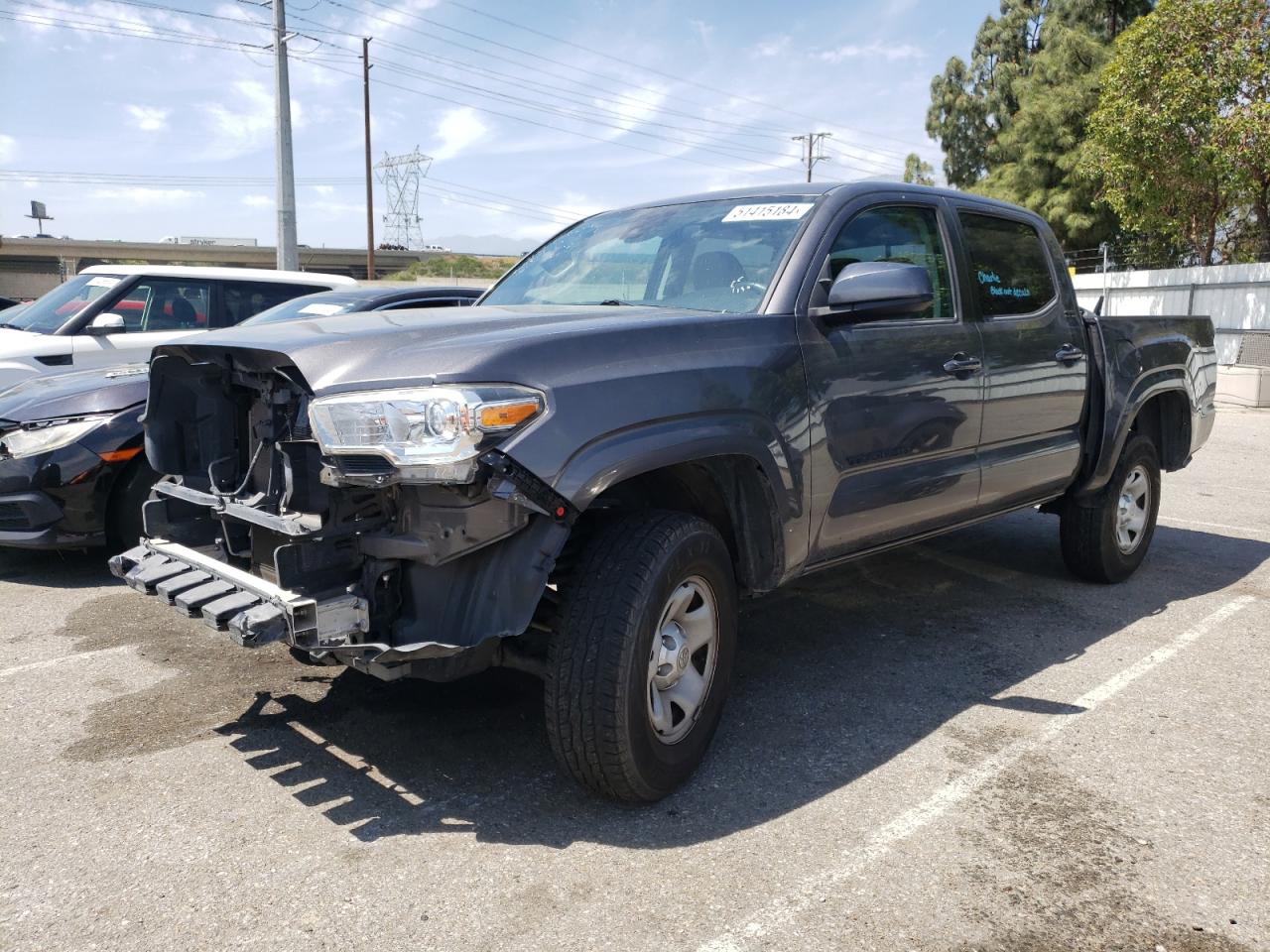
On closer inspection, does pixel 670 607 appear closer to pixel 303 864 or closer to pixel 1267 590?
pixel 303 864

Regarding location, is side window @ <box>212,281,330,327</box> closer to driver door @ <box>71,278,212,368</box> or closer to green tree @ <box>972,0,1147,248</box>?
driver door @ <box>71,278,212,368</box>

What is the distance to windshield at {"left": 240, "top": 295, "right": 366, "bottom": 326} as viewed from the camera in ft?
25.3

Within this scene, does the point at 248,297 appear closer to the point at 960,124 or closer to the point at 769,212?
the point at 769,212

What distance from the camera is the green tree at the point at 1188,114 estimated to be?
21.9 metres

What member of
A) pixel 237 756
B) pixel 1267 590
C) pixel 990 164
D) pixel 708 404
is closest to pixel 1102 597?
pixel 1267 590

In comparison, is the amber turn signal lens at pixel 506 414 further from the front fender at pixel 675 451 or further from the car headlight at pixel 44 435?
the car headlight at pixel 44 435

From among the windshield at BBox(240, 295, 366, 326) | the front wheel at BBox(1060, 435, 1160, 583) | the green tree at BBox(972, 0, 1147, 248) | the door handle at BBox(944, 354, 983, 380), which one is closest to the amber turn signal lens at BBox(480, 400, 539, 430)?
the door handle at BBox(944, 354, 983, 380)

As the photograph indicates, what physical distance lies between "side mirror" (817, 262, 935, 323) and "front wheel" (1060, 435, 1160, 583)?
2.49 meters

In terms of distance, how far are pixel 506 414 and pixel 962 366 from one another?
2.32 metres

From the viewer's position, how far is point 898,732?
378cm

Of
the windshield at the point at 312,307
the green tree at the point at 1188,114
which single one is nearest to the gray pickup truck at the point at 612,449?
the windshield at the point at 312,307

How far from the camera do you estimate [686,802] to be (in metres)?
3.22

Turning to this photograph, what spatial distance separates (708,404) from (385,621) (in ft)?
3.83

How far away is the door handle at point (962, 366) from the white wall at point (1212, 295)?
736 inches
